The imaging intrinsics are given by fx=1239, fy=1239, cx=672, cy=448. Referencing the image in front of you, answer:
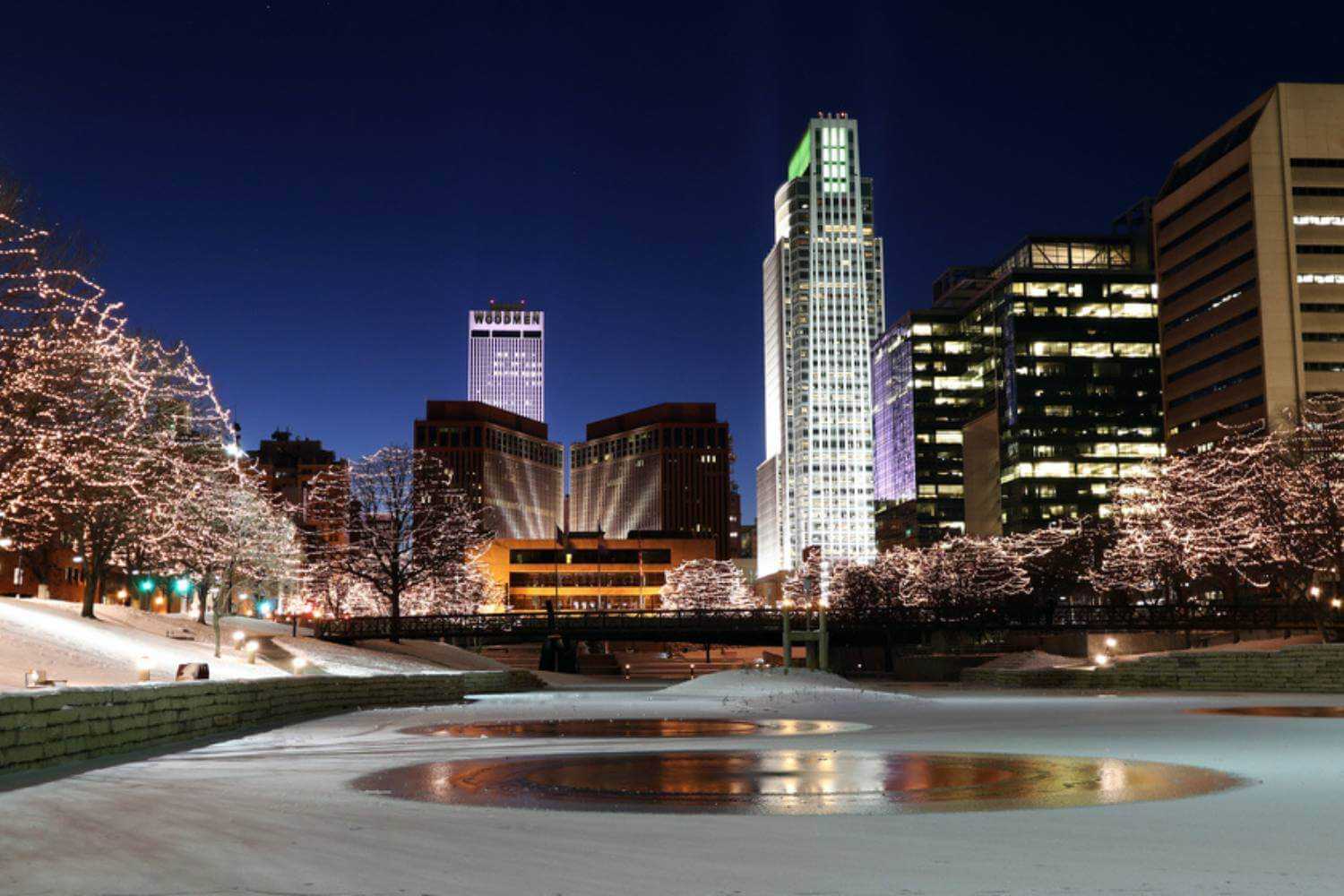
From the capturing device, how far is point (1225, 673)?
55.9m

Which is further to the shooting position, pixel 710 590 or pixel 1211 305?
pixel 710 590

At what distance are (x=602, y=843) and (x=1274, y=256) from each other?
518 ft

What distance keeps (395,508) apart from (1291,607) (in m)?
57.7

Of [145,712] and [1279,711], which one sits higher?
[145,712]

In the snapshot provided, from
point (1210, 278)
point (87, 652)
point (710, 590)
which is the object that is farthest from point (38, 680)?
point (710, 590)

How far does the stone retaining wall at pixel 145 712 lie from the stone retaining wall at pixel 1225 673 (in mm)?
38171

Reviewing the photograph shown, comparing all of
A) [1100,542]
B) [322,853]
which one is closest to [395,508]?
[322,853]

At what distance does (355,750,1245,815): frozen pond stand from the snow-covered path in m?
0.73

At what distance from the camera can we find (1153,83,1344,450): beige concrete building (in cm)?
14712

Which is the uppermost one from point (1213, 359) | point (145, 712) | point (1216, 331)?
point (1216, 331)

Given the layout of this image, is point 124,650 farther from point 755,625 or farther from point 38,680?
point 755,625

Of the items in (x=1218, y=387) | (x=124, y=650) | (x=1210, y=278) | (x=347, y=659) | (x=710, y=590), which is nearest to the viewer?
(x=124, y=650)

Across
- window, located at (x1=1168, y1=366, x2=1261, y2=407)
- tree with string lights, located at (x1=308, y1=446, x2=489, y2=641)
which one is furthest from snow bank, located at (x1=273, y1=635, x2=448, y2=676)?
window, located at (x1=1168, y1=366, x2=1261, y2=407)

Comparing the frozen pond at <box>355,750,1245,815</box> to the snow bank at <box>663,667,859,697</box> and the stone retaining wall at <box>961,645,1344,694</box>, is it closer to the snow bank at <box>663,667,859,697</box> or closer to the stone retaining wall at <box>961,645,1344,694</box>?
the snow bank at <box>663,667,859,697</box>
